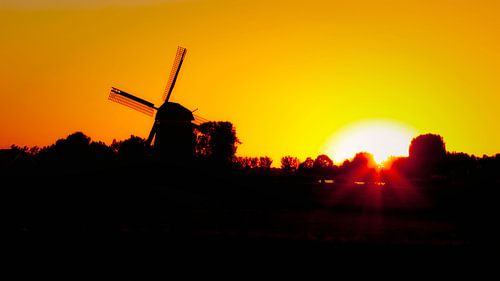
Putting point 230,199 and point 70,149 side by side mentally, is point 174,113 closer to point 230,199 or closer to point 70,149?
point 230,199

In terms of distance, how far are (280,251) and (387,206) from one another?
2358 cm

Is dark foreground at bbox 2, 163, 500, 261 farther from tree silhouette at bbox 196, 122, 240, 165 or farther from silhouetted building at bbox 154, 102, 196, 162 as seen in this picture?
tree silhouette at bbox 196, 122, 240, 165

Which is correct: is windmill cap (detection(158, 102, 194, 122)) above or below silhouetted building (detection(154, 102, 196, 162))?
above

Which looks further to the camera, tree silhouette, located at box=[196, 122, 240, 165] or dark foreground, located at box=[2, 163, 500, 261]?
tree silhouette, located at box=[196, 122, 240, 165]

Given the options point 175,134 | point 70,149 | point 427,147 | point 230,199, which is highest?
point 427,147

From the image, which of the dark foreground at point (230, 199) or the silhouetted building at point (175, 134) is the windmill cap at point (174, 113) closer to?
the silhouetted building at point (175, 134)

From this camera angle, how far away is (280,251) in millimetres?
10656

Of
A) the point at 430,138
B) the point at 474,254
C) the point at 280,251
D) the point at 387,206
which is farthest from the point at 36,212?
the point at 430,138

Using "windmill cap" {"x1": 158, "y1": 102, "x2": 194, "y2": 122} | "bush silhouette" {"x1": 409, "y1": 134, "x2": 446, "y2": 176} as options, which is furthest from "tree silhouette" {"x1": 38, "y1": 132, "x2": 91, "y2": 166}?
"bush silhouette" {"x1": 409, "y1": 134, "x2": 446, "y2": 176}

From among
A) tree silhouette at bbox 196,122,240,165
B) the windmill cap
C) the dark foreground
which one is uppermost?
tree silhouette at bbox 196,122,240,165

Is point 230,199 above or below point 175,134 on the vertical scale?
below

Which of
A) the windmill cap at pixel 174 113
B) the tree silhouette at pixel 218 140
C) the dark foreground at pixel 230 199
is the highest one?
the tree silhouette at pixel 218 140

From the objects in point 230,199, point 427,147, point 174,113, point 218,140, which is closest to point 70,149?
point 218,140

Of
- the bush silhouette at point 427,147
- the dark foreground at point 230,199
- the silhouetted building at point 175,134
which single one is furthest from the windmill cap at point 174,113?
the bush silhouette at point 427,147
